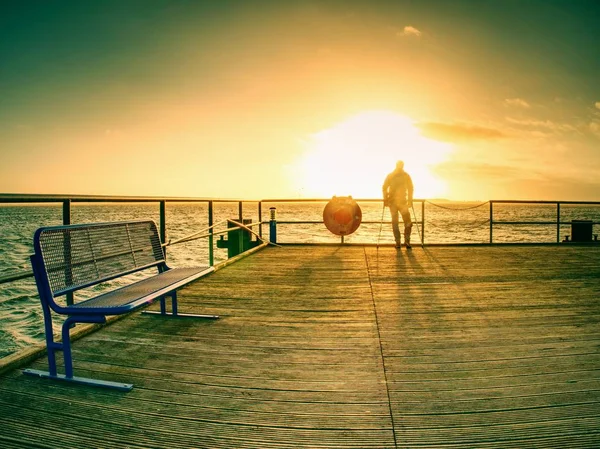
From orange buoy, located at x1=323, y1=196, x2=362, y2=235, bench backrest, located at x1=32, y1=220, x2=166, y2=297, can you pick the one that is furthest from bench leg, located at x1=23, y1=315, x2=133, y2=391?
orange buoy, located at x1=323, y1=196, x2=362, y2=235

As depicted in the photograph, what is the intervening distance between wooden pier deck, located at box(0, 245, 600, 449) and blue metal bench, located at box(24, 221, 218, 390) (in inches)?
11.3

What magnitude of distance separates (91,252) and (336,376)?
211 centimetres

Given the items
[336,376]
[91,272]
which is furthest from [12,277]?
[336,376]

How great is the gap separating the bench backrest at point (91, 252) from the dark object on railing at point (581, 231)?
11251 mm

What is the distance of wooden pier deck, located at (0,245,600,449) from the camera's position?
201cm

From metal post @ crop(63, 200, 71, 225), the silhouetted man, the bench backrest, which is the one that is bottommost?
the bench backrest

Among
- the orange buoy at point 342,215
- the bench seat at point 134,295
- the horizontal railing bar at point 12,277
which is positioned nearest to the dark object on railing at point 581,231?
the orange buoy at point 342,215

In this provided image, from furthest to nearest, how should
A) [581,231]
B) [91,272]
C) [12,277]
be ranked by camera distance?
[581,231] → [91,272] → [12,277]

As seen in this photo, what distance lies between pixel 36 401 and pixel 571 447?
2869 mm

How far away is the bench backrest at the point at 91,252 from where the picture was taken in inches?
104

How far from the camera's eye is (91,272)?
10.3 feet

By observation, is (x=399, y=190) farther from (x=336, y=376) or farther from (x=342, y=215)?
(x=336, y=376)

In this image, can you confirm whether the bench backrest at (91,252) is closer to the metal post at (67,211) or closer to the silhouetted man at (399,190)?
the metal post at (67,211)

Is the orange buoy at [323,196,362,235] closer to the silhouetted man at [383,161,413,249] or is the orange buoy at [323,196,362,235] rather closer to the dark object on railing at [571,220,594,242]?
the silhouetted man at [383,161,413,249]
